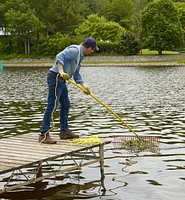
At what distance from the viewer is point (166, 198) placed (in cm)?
930

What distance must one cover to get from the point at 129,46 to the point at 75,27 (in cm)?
2471

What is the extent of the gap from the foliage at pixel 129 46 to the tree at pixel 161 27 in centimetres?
193

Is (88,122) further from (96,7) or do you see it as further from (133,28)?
(96,7)

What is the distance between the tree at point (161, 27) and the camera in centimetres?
8450

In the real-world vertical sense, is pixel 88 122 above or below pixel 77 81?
below

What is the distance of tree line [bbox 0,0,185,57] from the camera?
280ft

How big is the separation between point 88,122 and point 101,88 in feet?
52.7

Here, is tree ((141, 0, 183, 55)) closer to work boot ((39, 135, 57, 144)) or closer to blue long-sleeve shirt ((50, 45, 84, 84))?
blue long-sleeve shirt ((50, 45, 84, 84))

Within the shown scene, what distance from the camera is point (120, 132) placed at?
16.3 m

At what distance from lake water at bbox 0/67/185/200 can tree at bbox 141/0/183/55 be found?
5203 cm

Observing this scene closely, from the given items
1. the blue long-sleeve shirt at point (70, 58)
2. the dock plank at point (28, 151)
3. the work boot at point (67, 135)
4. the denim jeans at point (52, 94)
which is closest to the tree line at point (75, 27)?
the work boot at point (67, 135)

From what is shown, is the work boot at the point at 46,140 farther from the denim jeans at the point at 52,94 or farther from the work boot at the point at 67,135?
the work boot at the point at 67,135

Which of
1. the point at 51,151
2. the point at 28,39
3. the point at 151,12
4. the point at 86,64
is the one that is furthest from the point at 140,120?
the point at 28,39

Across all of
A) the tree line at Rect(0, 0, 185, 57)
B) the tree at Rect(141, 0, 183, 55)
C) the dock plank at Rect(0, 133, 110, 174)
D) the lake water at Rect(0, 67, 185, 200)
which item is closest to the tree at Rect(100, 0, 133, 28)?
the tree line at Rect(0, 0, 185, 57)
